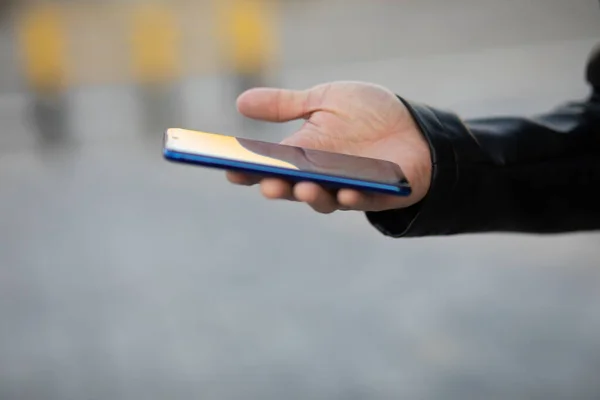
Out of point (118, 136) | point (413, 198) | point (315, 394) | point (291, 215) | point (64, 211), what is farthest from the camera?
point (118, 136)

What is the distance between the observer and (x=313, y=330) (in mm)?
1910

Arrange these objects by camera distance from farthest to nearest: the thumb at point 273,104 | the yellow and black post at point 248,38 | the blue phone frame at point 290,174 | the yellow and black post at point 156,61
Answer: the yellow and black post at point 248,38, the yellow and black post at point 156,61, the thumb at point 273,104, the blue phone frame at point 290,174

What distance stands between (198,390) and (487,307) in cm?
80

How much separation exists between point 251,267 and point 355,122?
45.5 inches

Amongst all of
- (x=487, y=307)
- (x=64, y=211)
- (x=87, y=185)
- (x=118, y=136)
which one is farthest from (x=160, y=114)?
(x=487, y=307)

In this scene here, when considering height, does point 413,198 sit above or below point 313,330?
above

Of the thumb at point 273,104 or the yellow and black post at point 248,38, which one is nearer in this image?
the thumb at point 273,104

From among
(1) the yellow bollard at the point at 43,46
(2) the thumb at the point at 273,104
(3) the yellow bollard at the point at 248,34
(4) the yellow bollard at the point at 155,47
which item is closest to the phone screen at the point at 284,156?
(2) the thumb at the point at 273,104

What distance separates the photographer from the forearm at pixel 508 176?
3.40ft

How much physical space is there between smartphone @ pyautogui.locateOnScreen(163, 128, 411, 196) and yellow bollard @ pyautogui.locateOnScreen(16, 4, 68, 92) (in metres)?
3.33

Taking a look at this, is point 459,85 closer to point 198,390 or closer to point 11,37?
point 198,390

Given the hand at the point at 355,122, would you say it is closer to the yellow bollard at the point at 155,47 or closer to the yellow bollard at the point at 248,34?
the yellow bollard at the point at 248,34

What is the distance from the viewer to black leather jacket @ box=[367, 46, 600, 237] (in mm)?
1036

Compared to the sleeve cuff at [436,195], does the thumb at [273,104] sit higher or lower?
higher
